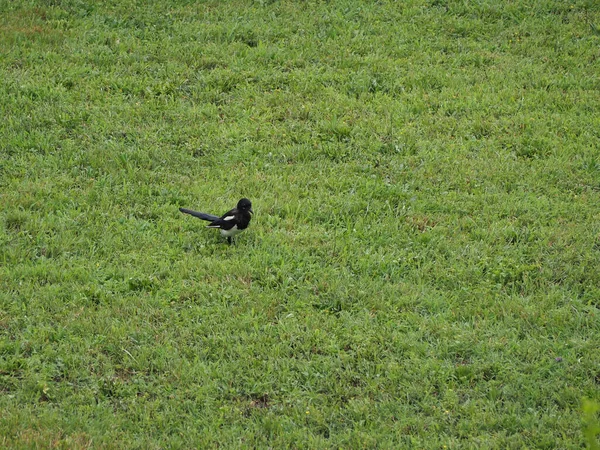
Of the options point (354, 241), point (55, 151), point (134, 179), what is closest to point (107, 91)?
point (55, 151)

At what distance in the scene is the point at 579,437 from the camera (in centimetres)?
596

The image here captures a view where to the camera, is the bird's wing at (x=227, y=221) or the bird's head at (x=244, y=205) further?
the bird's head at (x=244, y=205)

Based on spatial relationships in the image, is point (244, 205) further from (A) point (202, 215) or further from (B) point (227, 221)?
(A) point (202, 215)

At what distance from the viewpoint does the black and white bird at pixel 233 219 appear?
8320mm

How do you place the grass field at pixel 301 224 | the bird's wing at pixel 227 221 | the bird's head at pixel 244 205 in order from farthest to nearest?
the bird's head at pixel 244 205
the bird's wing at pixel 227 221
the grass field at pixel 301 224

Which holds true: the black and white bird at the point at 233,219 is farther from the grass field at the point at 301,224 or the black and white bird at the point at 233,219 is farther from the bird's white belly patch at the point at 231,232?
the grass field at the point at 301,224

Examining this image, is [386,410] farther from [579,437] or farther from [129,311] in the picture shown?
[129,311]

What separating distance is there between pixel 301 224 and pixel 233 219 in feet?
3.01

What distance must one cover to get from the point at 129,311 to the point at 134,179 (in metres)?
2.65

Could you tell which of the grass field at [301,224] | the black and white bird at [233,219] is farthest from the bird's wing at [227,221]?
the grass field at [301,224]

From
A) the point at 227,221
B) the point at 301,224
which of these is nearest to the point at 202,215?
the point at 227,221

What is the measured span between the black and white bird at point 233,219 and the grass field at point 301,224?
20cm

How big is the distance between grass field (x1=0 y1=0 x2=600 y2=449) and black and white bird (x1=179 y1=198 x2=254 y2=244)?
20 centimetres

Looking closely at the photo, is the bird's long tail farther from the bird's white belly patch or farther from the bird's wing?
the bird's white belly patch
